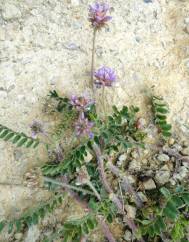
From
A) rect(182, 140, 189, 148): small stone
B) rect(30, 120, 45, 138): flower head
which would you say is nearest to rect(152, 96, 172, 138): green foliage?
rect(182, 140, 189, 148): small stone

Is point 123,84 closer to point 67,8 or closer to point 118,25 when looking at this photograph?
point 118,25

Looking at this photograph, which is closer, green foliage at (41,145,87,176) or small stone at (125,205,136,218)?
green foliage at (41,145,87,176)

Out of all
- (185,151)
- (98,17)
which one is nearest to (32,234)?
(185,151)

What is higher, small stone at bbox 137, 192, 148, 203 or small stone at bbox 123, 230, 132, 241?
small stone at bbox 137, 192, 148, 203

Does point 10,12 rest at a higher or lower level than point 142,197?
higher

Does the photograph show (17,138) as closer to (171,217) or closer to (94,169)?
(94,169)

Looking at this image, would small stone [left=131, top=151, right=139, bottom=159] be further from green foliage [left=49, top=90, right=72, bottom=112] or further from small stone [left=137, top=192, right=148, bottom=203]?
green foliage [left=49, top=90, right=72, bottom=112]
